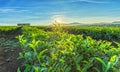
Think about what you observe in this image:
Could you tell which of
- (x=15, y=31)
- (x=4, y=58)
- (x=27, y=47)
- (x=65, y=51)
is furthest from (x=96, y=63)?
(x=15, y=31)

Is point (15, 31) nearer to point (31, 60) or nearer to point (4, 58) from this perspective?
point (4, 58)

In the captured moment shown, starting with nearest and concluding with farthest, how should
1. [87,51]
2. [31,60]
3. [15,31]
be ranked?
[87,51] → [31,60] → [15,31]

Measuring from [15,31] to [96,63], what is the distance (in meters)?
14.6

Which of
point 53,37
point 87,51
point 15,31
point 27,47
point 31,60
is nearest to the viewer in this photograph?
point 87,51

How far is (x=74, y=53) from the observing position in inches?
170

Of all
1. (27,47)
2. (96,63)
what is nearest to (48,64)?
(96,63)

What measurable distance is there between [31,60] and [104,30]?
10.1 m

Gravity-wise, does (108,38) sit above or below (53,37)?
below

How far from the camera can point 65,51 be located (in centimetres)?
443

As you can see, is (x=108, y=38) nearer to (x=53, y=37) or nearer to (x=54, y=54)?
(x=53, y=37)

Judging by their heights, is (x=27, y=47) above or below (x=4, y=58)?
above

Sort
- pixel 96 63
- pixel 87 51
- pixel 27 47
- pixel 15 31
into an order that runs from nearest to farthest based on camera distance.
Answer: pixel 96 63, pixel 87 51, pixel 27 47, pixel 15 31

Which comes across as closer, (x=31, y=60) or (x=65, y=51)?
(x=65, y=51)

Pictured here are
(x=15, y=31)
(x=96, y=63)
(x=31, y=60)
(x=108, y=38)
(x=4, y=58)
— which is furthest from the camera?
(x=15, y=31)
